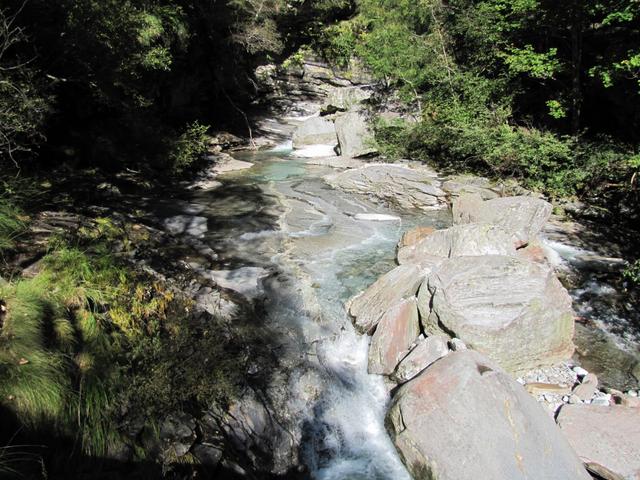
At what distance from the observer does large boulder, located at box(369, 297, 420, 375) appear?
577 centimetres

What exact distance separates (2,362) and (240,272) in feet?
14.2

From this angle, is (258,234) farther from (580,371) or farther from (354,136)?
(354,136)

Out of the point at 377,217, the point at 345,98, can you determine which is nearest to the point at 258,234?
the point at 377,217

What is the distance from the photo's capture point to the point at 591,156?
11.2 metres

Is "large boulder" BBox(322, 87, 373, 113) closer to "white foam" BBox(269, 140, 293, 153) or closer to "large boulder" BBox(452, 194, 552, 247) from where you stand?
"white foam" BBox(269, 140, 293, 153)

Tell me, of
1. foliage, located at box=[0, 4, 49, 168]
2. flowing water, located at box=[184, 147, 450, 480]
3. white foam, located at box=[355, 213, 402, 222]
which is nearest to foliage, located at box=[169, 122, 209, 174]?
flowing water, located at box=[184, 147, 450, 480]

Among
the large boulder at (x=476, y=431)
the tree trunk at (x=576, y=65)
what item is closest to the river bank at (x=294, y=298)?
the large boulder at (x=476, y=431)

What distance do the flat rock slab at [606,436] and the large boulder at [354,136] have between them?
39.2 ft

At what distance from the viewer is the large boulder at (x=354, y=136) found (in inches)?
615

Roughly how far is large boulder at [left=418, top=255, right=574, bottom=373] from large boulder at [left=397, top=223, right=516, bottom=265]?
1358mm

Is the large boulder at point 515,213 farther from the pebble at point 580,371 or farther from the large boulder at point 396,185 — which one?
the pebble at point 580,371

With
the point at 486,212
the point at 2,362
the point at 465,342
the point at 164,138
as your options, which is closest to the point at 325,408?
the point at 465,342

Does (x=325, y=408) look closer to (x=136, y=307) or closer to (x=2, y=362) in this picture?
(x=136, y=307)

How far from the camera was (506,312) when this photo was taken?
5594 mm
